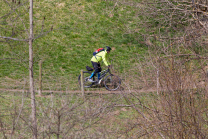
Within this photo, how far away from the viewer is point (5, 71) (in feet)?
46.1

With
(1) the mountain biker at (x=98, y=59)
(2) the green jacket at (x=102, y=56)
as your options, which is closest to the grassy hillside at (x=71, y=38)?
(1) the mountain biker at (x=98, y=59)

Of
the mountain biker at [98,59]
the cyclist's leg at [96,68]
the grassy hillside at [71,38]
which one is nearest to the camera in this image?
the mountain biker at [98,59]

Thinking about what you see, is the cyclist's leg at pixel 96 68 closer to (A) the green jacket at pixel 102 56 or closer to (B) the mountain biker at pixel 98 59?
(B) the mountain biker at pixel 98 59

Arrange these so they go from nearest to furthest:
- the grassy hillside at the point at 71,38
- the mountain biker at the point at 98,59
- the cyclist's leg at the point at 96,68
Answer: the mountain biker at the point at 98,59 → the cyclist's leg at the point at 96,68 → the grassy hillside at the point at 71,38

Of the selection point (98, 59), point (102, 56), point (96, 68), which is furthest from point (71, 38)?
point (102, 56)

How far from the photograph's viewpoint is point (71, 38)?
56.2ft

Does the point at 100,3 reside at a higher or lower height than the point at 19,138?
higher

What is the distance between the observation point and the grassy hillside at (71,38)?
14422 millimetres

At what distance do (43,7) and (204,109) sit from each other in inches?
603

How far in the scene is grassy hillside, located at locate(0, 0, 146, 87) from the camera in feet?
47.3

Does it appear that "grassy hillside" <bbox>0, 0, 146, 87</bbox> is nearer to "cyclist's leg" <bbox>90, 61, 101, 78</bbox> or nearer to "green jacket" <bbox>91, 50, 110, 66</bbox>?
"cyclist's leg" <bbox>90, 61, 101, 78</bbox>

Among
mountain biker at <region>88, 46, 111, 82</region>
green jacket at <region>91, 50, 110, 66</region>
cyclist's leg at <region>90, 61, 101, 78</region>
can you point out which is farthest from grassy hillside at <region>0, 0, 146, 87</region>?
green jacket at <region>91, 50, 110, 66</region>

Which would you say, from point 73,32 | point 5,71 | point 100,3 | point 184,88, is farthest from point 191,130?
point 100,3

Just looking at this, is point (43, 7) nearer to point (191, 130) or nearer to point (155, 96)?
point (155, 96)
